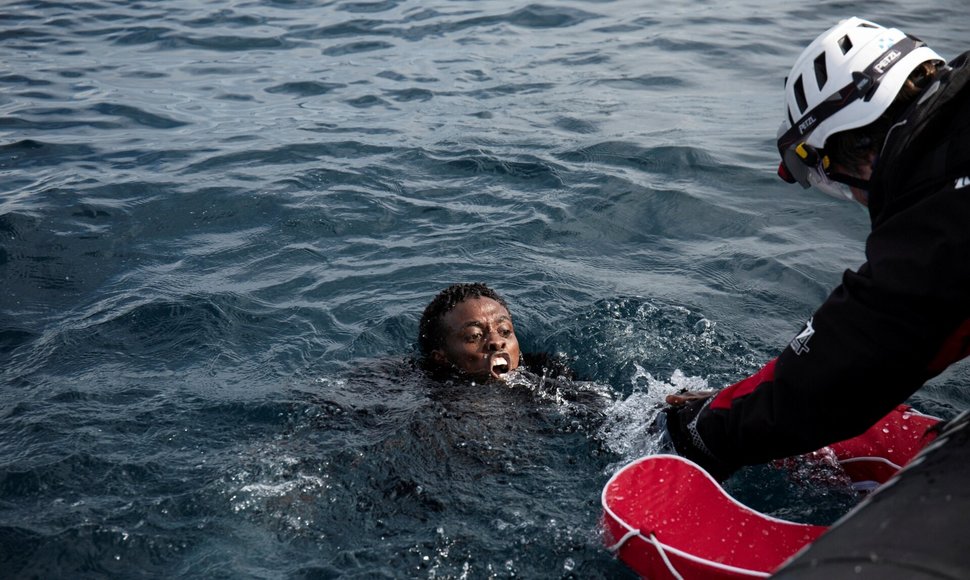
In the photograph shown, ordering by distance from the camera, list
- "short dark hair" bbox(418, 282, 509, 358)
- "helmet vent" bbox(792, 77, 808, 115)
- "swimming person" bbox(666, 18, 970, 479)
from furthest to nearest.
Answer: "short dark hair" bbox(418, 282, 509, 358), "helmet vent" bbox(792, 77, 808, 115), "swimming person" bbox(666, 18, 970, 479)

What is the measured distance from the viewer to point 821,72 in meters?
3.82

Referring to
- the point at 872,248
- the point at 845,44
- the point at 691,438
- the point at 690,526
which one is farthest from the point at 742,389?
the point at 845,44

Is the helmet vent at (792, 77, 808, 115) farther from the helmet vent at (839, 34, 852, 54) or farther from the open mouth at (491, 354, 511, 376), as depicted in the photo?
the open mouth at (491, 354, 511, 376)

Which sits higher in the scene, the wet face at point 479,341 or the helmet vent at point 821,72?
the helmet vent at point 821,72

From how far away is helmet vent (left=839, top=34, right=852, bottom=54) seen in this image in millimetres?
3770

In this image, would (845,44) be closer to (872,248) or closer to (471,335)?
(872,248)

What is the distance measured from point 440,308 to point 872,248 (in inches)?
130

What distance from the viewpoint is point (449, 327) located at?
5.87m

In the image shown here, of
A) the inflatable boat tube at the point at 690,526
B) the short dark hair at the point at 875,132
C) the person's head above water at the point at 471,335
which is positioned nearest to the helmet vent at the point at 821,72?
the short dark hair at the point at 875,132

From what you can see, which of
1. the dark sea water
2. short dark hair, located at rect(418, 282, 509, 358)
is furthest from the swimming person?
short dark hair, located at rect(418, 282, 509, 358)

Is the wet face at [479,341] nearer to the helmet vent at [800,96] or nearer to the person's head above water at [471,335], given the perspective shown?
the person's head above water at [471,335]

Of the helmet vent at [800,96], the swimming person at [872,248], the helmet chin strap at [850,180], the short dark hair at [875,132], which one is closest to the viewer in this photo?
the swimming person at [872,248]

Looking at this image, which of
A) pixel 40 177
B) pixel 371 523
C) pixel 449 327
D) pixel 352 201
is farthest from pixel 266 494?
pixel 40 177

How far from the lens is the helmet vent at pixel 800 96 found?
3862 millimetres
